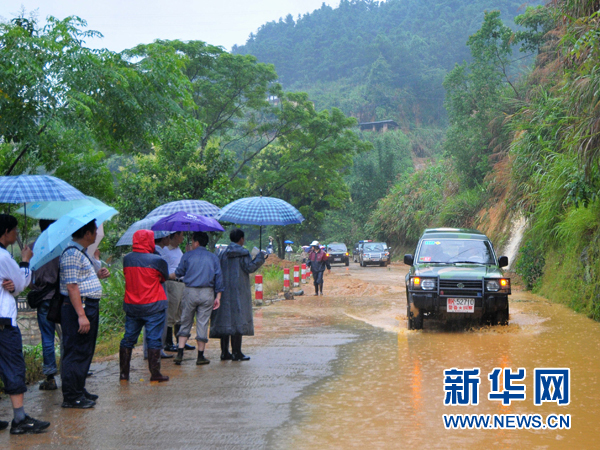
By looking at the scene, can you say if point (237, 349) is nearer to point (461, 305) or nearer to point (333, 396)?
point (333, 396)

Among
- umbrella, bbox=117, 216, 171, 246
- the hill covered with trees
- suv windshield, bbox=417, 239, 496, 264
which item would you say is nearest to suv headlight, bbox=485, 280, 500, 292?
suv windshield, bbox=417, 239, 496, 264

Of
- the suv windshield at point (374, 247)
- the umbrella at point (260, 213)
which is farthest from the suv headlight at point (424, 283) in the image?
the suv windshield at point (374, 247)

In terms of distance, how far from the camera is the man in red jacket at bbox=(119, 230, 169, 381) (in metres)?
7.77

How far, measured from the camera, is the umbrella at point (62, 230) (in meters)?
6.54

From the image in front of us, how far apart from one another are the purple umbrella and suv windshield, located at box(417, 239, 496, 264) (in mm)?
4587

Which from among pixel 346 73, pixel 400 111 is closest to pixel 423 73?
pixel 400 111

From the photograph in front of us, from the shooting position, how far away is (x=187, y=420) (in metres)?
6.14

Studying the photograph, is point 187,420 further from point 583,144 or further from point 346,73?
point 346,73

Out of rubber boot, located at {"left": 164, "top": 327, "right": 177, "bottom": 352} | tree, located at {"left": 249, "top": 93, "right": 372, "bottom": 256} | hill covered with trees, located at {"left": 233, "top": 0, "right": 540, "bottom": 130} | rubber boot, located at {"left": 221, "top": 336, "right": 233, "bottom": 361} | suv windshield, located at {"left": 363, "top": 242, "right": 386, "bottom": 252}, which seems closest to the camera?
rubber boot, located at {"left": 221, "top": 336, "right": 233, "bottom": 361}

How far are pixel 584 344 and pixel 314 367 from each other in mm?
4458

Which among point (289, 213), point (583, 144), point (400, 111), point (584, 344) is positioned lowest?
point (584, 344)

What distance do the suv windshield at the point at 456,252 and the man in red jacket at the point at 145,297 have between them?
612cm

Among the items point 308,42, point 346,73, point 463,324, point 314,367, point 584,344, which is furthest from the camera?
point 308,42

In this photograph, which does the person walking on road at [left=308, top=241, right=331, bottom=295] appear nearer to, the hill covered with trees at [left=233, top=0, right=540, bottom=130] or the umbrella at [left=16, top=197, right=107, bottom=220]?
the umbrella at [left=16, top=197, right=107, bottom=220]
